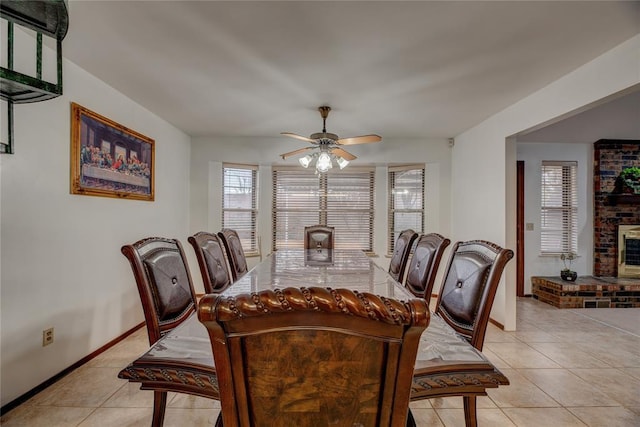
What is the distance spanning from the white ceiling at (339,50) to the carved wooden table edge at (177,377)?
72.0 inches

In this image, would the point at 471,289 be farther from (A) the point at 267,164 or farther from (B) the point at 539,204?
(B) the point at 539,204

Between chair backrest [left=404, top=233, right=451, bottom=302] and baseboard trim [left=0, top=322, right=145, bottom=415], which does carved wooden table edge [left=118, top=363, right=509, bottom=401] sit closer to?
chair backrest [left=404, top=233, right=451, bottom=302]

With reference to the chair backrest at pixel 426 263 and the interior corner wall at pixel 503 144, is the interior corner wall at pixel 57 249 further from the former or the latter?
the interior corner wall at pixel 503 144

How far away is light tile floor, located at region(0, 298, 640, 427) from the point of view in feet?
6.29

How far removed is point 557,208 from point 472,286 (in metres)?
4.52

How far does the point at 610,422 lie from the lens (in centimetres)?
191

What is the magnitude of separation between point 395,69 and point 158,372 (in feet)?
8.20

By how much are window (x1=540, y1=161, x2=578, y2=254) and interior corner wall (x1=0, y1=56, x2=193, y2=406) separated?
577cm

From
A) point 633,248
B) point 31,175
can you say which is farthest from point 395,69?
point 633,248

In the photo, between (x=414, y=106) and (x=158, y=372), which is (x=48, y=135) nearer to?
(x=158, y=372)

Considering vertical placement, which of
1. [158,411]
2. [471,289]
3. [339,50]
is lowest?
[158,411]

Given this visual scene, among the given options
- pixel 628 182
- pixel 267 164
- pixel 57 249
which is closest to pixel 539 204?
pixel 628 182

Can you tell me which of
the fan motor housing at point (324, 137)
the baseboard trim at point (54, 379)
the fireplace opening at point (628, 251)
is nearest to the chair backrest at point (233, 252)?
the fan motor housing at point (324, 137)

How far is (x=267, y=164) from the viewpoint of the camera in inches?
191
